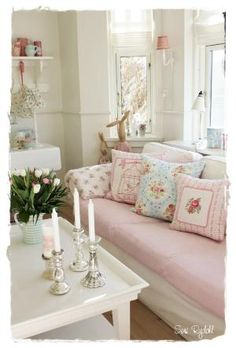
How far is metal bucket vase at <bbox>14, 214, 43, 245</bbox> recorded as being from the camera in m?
1.90

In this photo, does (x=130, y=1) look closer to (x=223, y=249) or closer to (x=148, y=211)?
(x=223, y=249)

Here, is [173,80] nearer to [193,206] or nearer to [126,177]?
[126,177]

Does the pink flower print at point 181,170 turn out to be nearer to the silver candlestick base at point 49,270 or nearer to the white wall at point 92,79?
the silver candlestick base at point 49,270

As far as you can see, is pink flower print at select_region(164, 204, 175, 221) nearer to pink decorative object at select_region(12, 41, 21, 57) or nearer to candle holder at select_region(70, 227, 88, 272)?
candle holder at select_region(70, 227, 88, 272)

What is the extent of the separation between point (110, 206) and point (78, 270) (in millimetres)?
1045

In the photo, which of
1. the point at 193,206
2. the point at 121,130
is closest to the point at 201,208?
the point at 193,206

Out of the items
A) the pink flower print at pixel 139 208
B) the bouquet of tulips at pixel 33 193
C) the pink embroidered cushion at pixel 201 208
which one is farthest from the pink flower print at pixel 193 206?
the bouquet of tulips at pixel 33 193

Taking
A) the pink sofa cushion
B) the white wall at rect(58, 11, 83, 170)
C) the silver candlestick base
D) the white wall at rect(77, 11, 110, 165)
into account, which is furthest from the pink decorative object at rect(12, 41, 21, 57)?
the silver candlestick base

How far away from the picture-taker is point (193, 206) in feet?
6.86

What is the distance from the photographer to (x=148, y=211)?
7.88 feet

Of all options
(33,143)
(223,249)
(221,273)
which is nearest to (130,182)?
(223,249)

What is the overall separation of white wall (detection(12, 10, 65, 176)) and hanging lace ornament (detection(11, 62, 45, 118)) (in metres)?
0.21

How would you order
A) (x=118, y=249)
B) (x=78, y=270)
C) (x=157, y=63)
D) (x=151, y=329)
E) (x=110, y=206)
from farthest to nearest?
(x=157, y=63)
(x=110, y=206)
(x=118, y=249)
(x=151, y=329)
(x=78, y=270)

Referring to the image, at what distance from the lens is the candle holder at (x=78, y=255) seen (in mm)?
1605
